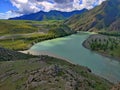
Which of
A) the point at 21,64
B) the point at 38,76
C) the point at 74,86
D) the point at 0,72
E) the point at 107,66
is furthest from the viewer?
the point at 107,66

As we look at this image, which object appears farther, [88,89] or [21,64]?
[21,64]

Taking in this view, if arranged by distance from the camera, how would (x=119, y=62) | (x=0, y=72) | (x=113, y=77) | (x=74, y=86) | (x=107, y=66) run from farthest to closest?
(x=119, y=62) < (x=107, y=66) < (x=113, y=77) < (x=0, y=72) < (x=74, y=86)

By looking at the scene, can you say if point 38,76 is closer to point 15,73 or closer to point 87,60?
point 15,73

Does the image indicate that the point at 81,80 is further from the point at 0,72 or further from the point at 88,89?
the point at 0,72

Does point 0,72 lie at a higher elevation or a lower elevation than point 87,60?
higher

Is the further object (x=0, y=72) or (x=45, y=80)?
(x=0, y=72)

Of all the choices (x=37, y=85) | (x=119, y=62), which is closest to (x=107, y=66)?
(x=119, y=62)

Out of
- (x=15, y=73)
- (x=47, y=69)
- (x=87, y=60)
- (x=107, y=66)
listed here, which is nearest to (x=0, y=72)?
(x=15, y=73)

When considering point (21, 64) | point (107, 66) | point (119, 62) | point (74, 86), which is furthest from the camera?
point (119, 62)

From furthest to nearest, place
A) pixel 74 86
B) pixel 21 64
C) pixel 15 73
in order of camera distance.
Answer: pixel 21 64, pixel 15 73, pixel 74 86
